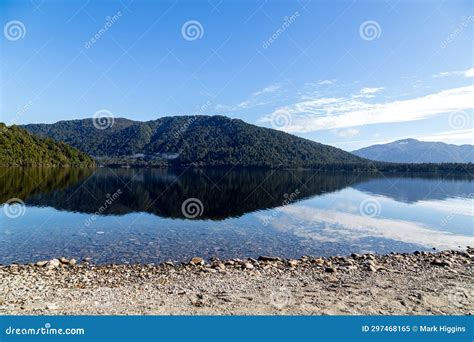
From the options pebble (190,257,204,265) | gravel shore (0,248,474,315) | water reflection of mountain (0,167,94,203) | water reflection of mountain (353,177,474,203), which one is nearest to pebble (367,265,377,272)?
gravel shore (0,248,474,315)

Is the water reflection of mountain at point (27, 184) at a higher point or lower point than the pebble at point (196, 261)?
higher

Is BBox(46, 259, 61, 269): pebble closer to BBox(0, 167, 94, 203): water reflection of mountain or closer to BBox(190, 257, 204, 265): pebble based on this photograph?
BBox(190, 257, 204, 265): pebble

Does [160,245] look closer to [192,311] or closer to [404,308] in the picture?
[192,311]

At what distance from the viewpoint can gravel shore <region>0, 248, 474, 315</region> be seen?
13.8m

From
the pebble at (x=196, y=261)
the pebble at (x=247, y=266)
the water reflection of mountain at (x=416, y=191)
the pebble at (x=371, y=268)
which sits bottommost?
the pebble at (x=196, y=261)

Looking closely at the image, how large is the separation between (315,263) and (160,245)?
12.8 m

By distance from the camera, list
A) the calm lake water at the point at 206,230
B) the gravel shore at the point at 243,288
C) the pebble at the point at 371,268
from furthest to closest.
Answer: the calm lake water at the point at 206,230 → the pebble at the point at 371,268 → the gravel shore at the point at 243,288

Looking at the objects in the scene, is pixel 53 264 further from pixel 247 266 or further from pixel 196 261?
pixel 247 266

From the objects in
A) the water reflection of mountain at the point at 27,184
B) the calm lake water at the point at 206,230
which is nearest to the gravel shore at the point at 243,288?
the calm lake water at the point at 206,230

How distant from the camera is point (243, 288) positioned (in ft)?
54.9

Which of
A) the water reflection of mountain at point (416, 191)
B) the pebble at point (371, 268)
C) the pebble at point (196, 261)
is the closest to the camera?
the pebble at point (371, 268)

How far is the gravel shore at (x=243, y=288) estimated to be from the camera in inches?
544

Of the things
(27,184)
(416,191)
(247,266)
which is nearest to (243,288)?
(247,266)

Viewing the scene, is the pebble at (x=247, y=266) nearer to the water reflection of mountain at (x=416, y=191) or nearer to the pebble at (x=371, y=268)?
the pebble at (x=371, y=268)
